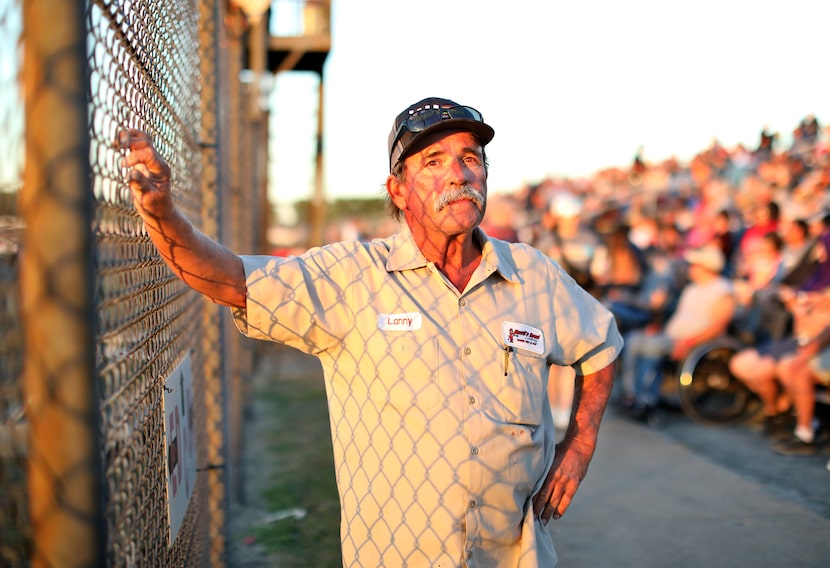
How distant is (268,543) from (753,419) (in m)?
5.04

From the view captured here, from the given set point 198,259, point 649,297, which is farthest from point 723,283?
point 198,259

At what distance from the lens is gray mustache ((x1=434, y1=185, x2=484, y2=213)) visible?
2494mm

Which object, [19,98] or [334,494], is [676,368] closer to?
[334,494]

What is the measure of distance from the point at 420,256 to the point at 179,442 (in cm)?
97

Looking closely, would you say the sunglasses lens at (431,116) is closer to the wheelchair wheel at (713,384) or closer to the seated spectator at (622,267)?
the wheelchair wheel at (713,384)

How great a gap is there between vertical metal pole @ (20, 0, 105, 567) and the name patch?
151 cm

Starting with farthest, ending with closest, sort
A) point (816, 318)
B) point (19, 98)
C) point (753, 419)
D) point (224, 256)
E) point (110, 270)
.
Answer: point (753, 419)
point (816, 318)
point (224, 256)
point (110, 270)
point (19, 98)

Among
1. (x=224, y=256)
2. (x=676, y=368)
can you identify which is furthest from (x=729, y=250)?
(x=224, y=256)

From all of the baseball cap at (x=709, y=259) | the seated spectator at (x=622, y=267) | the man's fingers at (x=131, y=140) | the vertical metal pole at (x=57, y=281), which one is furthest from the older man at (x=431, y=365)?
the seated spectator at (x=622, y=267)

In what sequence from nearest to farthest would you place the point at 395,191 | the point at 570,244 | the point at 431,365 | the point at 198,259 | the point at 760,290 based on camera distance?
the point at 198,259 < the point at 431,365 < the point at 395,191 < the point at 760,290 < the point at 570,244

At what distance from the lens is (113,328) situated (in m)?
1.53

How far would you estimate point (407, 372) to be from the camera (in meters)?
2.33

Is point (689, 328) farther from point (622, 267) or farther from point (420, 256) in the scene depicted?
point (420, 256)

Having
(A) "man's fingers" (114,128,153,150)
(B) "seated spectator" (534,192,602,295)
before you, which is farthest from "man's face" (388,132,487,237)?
(B) "seated spectator" (534,192,602,295)
